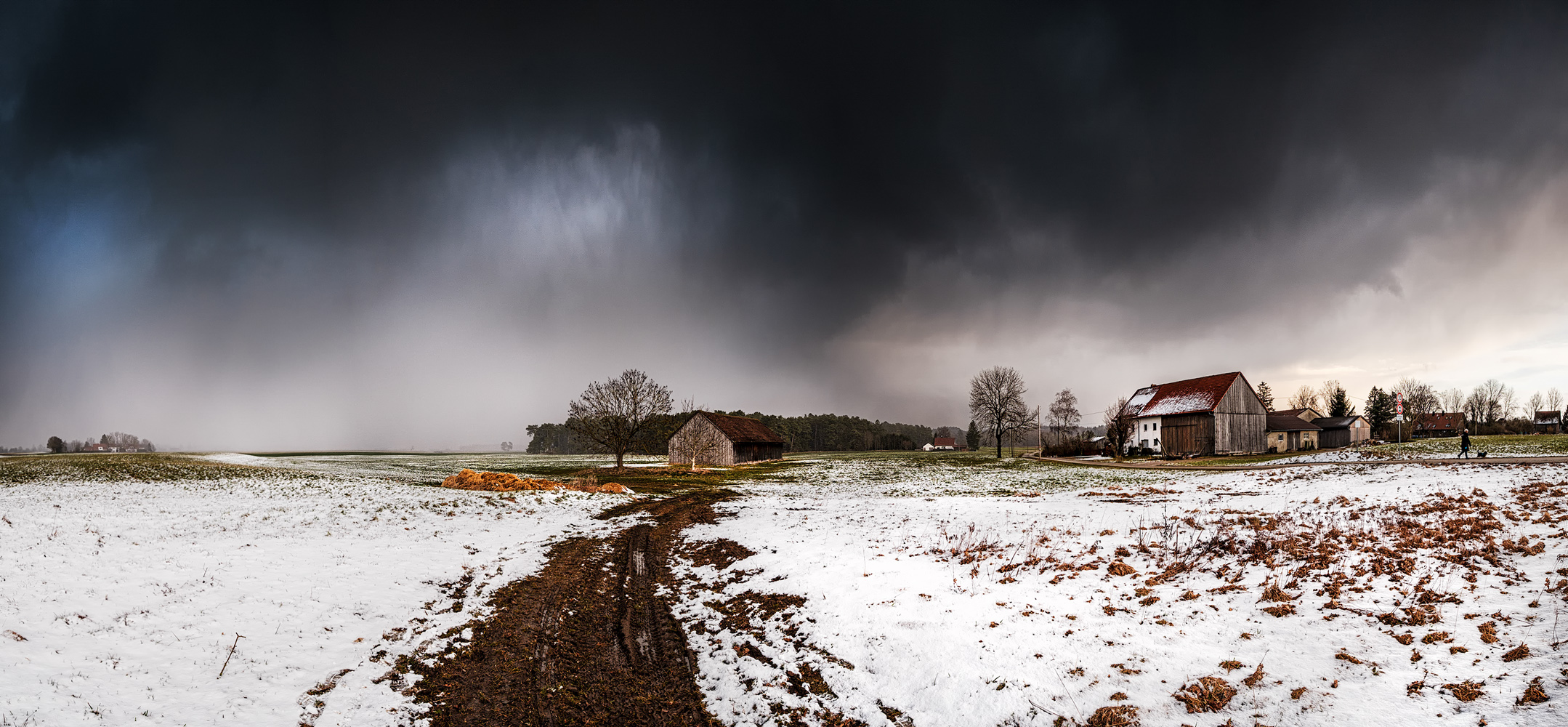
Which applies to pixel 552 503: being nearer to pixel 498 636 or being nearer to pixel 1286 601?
pixel 498 636

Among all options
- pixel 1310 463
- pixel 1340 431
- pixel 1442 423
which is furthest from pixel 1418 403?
pixel 1310 463

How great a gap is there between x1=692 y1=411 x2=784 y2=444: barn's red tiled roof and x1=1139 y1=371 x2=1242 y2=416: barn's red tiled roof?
45.0m

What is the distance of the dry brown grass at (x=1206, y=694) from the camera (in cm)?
557

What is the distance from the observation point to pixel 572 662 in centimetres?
771

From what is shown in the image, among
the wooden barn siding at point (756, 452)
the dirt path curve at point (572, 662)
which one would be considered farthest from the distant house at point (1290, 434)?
the dirt path curve at point (572, 662)

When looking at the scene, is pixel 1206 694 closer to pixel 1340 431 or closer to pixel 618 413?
pixel 618 413

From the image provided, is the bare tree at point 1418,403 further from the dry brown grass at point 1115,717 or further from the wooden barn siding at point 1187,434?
the dry brown grass at point 1115,717

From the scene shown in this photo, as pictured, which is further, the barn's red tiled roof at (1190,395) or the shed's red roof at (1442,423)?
the shed's red roof at (1442,423)

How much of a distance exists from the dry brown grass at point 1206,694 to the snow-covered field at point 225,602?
28.0 feet

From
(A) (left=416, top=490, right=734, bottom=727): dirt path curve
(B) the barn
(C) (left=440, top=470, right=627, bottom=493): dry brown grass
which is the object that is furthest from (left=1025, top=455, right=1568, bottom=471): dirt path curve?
(C) (left=440, top=470, right=627, bottom=493): dry brown grass

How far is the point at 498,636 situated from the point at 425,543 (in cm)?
792

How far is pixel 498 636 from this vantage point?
8555 mm

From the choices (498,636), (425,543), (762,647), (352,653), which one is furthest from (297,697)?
(425,543)

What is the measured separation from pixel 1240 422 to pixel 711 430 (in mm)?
55416
